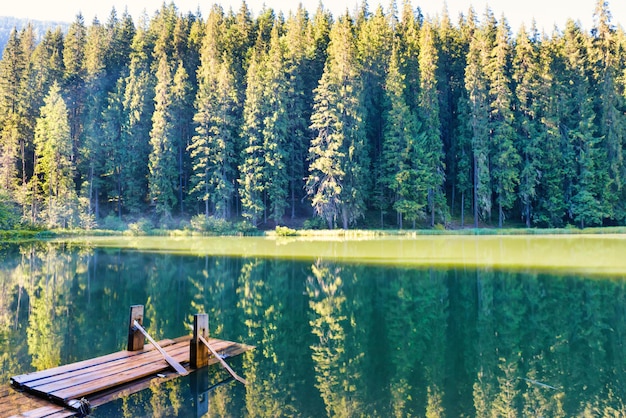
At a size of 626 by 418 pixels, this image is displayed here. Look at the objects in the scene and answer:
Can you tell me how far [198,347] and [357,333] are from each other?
3.01m

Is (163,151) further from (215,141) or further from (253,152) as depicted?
(253,152)

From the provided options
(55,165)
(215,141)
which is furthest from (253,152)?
(55,165)

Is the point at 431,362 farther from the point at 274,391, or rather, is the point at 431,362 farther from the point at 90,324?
the point at 90,324

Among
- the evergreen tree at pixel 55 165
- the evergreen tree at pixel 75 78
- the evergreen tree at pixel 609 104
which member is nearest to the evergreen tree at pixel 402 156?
the evergreen tree at pixel 609 104

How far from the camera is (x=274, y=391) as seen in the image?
6.02 metres

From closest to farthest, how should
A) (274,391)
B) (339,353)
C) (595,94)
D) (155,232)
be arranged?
1. (274,391)
2. (339,353)
3. (155,232)
4. (595,94)

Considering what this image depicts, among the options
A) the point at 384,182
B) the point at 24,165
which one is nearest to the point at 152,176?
the point at 24,165

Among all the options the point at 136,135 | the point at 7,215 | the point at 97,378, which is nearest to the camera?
the point at 97,378

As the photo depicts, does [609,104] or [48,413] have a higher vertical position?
[609,104]

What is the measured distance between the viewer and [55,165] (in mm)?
40125

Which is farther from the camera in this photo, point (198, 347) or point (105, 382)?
point (198, 347)

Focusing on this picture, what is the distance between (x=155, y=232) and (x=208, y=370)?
3246 centimetres

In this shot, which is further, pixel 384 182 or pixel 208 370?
pixel 384 182

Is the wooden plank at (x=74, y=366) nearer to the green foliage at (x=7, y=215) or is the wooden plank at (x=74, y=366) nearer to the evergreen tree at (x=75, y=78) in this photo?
the green foliage at (x=7, y=215)
